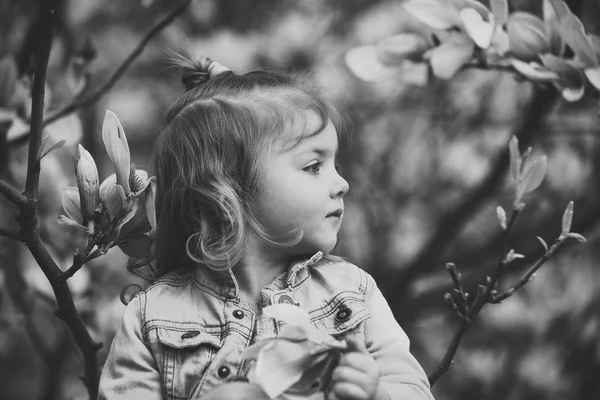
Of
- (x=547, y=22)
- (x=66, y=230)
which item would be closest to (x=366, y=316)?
(x=547, y=22)

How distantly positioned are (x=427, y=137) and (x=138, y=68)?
3.24ft

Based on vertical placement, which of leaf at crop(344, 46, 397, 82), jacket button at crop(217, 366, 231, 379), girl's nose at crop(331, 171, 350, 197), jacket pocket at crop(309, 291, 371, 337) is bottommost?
jacket button at crop(217, 366, 231, 379)

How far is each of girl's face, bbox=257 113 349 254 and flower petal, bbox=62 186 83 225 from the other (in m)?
0.23

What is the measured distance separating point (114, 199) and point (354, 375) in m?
0.36

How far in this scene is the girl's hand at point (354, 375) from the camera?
0.88 m

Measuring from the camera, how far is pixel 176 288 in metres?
1.21

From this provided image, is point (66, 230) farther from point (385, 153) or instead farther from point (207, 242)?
point (385, 153)

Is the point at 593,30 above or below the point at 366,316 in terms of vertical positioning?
below

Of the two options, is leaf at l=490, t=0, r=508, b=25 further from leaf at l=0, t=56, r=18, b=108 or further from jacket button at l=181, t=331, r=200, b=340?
leaf at l=0, t=56, r=18, b=108

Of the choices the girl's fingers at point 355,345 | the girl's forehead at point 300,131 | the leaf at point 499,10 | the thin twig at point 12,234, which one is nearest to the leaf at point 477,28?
the leaf at point 499,10

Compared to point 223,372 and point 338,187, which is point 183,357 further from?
point 338,187

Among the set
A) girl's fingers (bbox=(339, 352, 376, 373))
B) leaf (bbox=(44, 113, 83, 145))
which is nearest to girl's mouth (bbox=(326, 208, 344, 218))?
girl's fingers (bbox=(339, 352, 376, 373))

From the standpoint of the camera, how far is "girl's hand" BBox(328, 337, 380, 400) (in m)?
0.88

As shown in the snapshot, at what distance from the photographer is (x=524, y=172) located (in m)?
1.10
